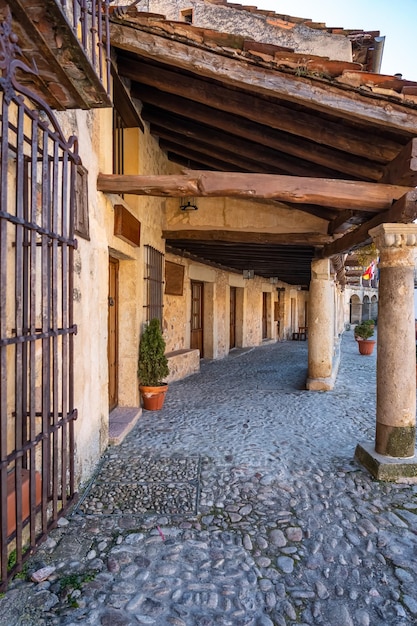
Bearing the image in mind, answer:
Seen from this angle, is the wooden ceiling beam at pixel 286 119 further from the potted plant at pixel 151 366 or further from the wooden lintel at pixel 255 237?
the potted plant at pixel 151 366

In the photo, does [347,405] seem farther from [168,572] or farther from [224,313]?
[224,313]

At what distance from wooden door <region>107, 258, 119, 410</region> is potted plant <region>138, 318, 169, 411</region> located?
0.34 m

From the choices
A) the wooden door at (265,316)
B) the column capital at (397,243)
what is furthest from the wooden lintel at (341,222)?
A: the wooden door at (265,316)

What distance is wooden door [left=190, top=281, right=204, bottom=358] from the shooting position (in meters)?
9.43

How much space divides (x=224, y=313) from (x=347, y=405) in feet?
17.5

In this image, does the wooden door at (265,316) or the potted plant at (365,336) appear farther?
the wooden door at (265,316)

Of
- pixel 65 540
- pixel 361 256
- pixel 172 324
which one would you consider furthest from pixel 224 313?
pixel 65 540

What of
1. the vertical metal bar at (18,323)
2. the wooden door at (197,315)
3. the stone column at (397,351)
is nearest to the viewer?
the vertical metal bar at (18,323)

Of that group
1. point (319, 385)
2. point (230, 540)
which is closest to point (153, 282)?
point (319, 385)

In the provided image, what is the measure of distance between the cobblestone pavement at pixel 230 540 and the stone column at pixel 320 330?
7.57 ft

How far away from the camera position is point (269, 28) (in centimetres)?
775

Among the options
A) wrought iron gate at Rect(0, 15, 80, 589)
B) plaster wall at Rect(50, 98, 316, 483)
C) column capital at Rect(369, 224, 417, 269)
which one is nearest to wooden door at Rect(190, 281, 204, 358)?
plaster wall at Rect(50, 98, 316, 483)

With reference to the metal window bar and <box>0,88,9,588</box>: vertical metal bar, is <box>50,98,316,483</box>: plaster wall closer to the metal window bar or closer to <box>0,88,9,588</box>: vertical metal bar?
the metal window bar

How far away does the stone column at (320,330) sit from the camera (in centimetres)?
674
